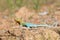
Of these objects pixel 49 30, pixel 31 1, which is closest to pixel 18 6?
pixel 31 1

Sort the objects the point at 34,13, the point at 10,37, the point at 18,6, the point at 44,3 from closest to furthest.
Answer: the point at 10,37 → the point at 34,13 → the point at 18,6 → the point at 44,3

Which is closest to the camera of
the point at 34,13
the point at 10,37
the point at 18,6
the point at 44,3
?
the point at 10,37

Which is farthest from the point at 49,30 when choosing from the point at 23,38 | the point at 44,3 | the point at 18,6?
the point at 44,3

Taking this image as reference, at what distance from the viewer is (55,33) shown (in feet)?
12.2

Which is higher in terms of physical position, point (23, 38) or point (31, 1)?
point (31, 1)

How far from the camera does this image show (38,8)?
6.64 m

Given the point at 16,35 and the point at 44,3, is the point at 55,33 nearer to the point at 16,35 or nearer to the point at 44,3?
the point at 16,35

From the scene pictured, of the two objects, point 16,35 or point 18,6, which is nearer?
point 16,35

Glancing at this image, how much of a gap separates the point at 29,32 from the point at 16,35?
204 mm

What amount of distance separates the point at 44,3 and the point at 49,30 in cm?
380

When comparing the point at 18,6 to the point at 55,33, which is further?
the point at 18,6

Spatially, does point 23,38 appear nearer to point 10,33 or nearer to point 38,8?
point 10,33

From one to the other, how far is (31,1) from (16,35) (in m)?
3.58

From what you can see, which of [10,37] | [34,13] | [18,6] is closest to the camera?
[10,37]
